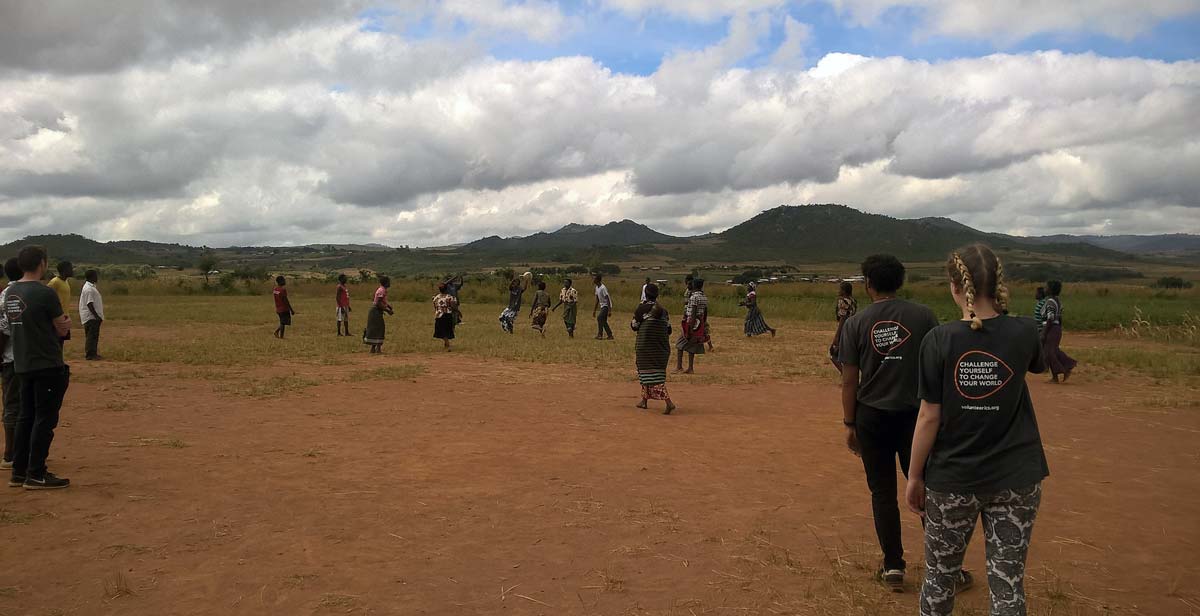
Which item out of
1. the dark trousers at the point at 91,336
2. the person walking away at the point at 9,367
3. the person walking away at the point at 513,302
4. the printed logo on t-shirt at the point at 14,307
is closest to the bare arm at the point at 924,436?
the printed logo on t-shirt at the point at 14,307

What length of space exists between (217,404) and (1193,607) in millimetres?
11256

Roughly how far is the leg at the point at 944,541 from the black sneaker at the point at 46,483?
271 inches

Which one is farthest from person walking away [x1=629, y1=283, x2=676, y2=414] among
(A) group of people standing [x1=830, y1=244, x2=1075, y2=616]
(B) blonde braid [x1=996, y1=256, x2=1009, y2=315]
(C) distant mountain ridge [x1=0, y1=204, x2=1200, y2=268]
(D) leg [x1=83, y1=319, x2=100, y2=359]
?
(C) distant mountain ridge [x1=0, y1=204, x2=1200, y2=268]

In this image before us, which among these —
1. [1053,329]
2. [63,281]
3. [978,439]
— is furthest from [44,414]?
[1053,329]

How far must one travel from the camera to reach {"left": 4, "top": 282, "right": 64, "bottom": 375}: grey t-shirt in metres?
6.66

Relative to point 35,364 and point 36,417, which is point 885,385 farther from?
point 36,417

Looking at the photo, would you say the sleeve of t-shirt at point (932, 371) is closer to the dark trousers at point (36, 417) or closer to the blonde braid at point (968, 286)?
the blonde braid at point (968, 286)

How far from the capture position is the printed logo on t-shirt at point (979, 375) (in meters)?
3.30

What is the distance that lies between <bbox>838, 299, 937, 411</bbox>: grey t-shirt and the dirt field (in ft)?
3.83

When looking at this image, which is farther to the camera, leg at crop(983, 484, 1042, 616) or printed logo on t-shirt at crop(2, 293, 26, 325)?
printed logo on t-shirt at crop(2, 293, 26, 325)

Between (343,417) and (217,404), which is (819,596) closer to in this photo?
(343,417)

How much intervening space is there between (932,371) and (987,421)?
29cm

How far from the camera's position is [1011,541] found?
333cm

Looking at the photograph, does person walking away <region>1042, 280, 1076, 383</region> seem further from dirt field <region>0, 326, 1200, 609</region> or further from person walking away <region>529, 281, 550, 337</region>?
person walking away <region>529, 281, 550, 337</region>
